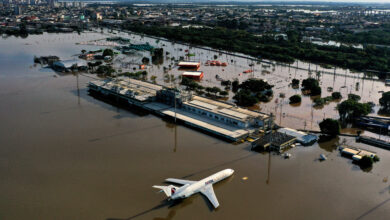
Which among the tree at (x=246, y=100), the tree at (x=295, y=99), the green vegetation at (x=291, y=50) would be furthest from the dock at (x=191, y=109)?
the green vegetation at (x=291, y=50)

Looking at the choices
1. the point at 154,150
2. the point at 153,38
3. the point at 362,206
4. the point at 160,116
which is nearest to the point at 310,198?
the point at 362,206

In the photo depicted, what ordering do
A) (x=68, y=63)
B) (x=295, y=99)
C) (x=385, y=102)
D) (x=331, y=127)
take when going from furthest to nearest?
(x=68, y=63)
(x=295, y=99)
(x=385, y=102)
(x=331, y=127)

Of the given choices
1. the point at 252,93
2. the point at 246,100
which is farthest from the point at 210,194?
the point at 252,93

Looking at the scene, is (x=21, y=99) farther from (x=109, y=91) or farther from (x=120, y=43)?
(x=120, y=43)

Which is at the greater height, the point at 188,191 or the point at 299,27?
the point at 299,27

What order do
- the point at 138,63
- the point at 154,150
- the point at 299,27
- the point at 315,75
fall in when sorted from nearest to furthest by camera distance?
the point at 154,150
the point at 315,75
the point at 138,63
the point at 299,27

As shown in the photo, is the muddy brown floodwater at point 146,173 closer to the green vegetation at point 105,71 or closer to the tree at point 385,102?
the tree at point 385,102

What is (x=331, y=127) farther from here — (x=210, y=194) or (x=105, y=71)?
(x=105, y=71)

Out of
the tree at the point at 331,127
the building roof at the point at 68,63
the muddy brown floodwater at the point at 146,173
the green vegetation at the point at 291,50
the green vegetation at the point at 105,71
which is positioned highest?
the green vegetation at the point at 291,50
